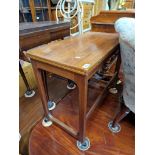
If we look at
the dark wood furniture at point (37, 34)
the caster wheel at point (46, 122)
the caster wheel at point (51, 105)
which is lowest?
the caster wheel at point (46, 122)

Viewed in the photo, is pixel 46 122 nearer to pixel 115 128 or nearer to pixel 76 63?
pixel 115 128

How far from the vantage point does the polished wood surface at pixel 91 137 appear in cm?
90

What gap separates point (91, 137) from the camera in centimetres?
98

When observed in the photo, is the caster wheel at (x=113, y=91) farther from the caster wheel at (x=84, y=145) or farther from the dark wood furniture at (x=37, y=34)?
the dark wood furniture at (x=37, y=34)

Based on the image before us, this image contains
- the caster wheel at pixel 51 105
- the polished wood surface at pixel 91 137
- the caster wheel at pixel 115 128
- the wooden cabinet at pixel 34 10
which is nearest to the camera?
the polished wood surface at pixel 91 137

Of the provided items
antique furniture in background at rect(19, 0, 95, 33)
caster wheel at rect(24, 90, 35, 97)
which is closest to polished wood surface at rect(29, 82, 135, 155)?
caster wheel at rect(24, 90, 35, 97)

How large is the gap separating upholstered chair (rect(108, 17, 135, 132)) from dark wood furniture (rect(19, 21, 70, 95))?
2.24 feet

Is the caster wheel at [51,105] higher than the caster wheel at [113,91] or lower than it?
lower

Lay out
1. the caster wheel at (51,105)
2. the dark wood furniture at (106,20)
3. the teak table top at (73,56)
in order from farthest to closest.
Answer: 1. the dark wood furniture at (106,20)
2. the caster wheel at (51,105)
3. the teak table top at (73,56)

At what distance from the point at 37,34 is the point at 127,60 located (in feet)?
2.66

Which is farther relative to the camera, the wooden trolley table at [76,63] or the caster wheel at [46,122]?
the caster wheel at [46,122]

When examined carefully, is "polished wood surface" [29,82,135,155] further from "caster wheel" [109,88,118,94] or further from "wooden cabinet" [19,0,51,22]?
"wooden cabinet" [19,0,51,22]

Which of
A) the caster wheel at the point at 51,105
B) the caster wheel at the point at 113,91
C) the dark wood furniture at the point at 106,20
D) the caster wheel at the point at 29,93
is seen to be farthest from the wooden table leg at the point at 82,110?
the dark wood furniture at the point at 106,20
